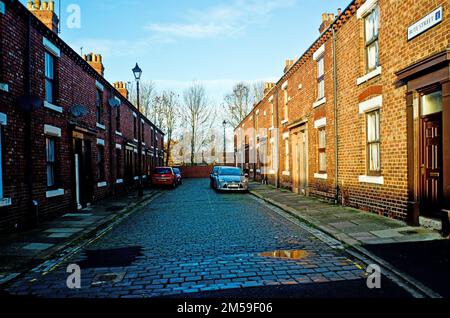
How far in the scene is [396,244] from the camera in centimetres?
702

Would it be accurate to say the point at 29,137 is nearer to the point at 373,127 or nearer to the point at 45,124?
the point at 45,124

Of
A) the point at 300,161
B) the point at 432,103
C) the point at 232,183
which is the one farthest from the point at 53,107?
the point at 232,183

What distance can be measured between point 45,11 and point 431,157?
13924 millimetres

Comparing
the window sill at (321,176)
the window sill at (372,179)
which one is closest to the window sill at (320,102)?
the window sill at (321,176)

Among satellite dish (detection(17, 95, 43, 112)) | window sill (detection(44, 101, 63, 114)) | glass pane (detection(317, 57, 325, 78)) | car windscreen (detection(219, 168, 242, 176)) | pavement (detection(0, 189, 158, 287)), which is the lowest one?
pavement (detection(0, 189, 158, 287))

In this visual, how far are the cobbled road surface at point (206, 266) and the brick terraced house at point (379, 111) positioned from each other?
2928 mm

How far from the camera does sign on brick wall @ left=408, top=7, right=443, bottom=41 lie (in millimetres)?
7758

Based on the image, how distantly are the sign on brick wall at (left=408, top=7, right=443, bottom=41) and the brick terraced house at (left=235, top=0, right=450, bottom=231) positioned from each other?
0.02m

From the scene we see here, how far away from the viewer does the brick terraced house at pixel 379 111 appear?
810 cm

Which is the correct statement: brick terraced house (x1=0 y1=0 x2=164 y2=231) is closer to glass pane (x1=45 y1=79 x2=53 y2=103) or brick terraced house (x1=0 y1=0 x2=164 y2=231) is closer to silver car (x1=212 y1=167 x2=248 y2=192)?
glass pane (x1=45 y1=79 x2=53 y2=103)

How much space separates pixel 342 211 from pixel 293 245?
15.8 feet
